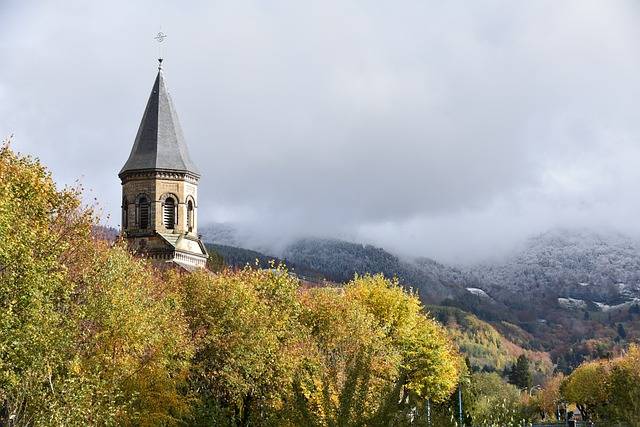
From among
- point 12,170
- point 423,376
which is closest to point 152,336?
point 12,170

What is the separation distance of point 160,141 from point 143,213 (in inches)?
250

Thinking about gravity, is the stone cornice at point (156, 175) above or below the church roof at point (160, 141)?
below

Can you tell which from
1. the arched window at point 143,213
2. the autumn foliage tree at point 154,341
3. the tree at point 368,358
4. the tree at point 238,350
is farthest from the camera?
the arched window at point 143,213

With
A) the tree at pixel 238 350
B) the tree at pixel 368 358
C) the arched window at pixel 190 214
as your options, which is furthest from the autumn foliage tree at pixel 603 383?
the arched window at pixel 190 214

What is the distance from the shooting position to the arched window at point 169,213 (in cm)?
8544

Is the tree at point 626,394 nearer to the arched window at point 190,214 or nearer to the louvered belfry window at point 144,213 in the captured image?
the arched window at point 190,214

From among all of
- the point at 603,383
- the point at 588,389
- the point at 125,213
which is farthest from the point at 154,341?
the point at 588,389

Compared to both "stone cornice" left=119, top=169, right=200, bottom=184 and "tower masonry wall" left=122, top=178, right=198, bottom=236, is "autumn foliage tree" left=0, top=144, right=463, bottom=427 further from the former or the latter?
"stone cornice" left=119, top=169, right=200, bottom=184

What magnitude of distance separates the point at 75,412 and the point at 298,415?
7.73 meters

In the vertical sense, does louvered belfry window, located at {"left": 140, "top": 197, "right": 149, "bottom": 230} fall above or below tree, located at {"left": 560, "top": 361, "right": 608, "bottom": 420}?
above

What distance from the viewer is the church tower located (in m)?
84.4

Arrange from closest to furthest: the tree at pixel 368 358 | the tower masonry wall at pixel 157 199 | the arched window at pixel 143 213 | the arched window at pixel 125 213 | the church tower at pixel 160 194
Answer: the tree at pixel 368 358 < the church tower at pixel 160 194 < the tower masonry wall at pixel 157 199 < the arched window at pixel 143 213 < the arched window at pixel 125 213

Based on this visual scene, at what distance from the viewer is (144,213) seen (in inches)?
3366

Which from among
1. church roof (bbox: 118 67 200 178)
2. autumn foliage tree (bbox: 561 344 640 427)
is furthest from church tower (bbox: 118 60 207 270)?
autumn foliage tree (bbox: 561 344 640 427)
